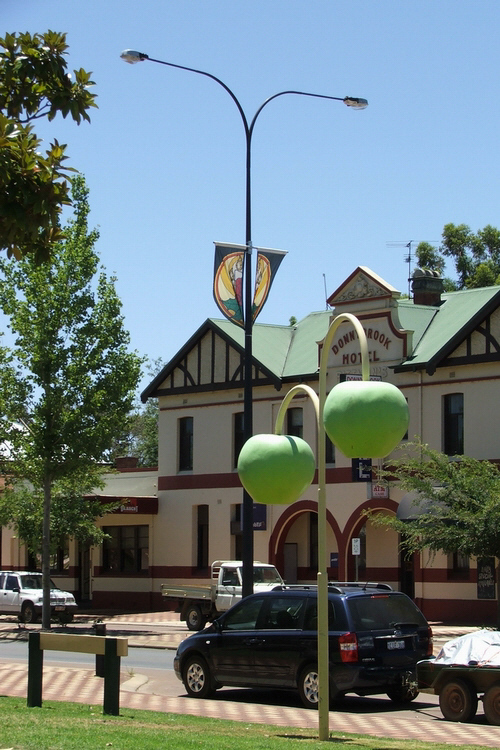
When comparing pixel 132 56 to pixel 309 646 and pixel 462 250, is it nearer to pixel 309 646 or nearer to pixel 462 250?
pixel 309 646

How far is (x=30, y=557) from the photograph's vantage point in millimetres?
46031

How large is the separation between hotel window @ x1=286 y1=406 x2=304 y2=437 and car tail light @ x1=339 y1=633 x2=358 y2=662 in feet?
70.1

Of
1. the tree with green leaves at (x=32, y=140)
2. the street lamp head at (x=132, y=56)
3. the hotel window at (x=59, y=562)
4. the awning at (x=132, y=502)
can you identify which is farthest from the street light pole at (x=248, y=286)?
the hotel window at (x=59, y=562)

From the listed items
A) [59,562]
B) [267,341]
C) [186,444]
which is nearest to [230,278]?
[267,341]

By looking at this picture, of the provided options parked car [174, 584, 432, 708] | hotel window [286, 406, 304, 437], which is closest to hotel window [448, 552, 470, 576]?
hotel window [286, 406, 304, 437]

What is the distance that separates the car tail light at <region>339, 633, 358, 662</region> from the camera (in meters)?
14.6

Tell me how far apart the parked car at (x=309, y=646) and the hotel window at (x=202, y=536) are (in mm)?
22584

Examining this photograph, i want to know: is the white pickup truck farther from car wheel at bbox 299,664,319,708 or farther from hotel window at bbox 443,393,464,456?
car wheel at bbox 299,664,319,708

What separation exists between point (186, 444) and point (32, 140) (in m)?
31.5

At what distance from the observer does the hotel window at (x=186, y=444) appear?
132 feet

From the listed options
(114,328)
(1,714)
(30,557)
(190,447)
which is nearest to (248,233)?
(114,328)

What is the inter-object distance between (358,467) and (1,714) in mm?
19816

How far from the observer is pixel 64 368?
31.0 meters

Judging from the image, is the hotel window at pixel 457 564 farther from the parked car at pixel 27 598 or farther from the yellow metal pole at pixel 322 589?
the yellow metal pole at pixel 322 589
